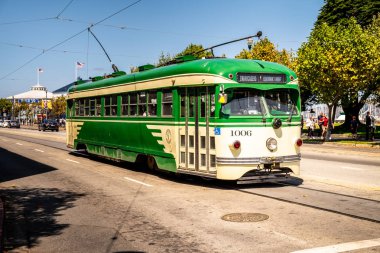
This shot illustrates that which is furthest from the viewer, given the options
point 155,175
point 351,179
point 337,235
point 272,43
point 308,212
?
point 272,43

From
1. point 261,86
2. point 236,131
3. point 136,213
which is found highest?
point 261,86

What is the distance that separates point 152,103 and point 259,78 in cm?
386

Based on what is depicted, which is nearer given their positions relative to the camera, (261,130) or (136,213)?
(136,213)

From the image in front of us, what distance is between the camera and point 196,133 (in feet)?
39.4

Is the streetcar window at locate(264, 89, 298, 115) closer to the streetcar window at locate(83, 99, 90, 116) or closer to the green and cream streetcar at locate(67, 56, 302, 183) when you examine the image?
the green and cream streetcar at locate(67, 56, 302, 183)

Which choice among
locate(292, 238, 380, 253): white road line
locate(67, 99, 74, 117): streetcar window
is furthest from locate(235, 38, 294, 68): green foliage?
locate(292, 238, 380, 253): white road line

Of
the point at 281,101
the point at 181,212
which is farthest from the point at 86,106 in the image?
the point at 181,212

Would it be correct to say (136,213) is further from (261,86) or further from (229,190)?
(261,86)

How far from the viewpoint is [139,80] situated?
590 inches

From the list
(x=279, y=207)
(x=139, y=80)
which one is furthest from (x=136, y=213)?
(x=139, y=80)

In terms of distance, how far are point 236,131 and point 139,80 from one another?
16.2 ft

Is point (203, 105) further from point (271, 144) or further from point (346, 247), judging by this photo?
point (346, 247)

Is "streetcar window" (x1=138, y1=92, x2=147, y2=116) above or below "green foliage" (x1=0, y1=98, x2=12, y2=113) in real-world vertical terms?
below

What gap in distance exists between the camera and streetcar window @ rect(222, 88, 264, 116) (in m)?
11.4
